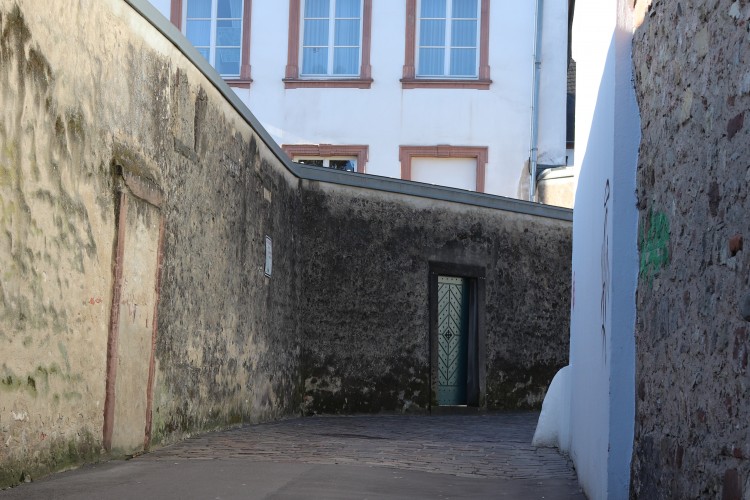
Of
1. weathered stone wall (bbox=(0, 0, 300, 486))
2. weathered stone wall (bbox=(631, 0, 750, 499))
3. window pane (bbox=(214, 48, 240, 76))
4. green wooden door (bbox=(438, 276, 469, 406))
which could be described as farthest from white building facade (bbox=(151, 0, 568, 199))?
weathered stone wall (bbox=(631, 0, 750, 499))

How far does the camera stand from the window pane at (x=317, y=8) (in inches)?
854

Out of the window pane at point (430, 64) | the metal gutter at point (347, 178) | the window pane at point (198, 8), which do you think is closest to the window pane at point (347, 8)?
the window pane at point (430, 64)

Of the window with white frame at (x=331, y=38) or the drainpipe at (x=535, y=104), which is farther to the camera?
the window with white frame at (x=331, y=38)

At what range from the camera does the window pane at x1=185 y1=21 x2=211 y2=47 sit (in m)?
21.7

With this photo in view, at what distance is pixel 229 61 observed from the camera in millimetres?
22016

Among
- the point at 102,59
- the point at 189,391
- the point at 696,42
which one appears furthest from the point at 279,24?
the point at 696,42

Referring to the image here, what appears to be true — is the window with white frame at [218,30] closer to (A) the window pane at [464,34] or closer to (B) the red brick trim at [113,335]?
(A) the window pane at [464,34]

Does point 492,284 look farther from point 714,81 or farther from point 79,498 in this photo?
point 714,81

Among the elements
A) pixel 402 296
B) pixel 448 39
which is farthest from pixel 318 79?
pixel 402 296

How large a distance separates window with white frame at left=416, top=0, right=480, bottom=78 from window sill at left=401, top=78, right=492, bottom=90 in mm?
186

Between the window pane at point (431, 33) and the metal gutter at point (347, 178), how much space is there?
5.72 metres

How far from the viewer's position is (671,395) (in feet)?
14.0

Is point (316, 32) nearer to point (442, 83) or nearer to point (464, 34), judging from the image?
point (442, 83)

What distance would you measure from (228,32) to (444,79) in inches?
164
